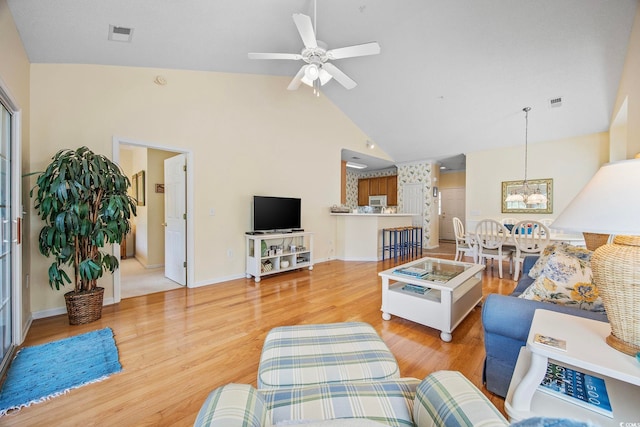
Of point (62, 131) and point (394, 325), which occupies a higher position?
point (62, 131)

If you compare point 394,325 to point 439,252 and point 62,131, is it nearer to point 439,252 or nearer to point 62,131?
point 62,131

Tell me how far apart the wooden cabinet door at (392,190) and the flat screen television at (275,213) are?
4.49 m

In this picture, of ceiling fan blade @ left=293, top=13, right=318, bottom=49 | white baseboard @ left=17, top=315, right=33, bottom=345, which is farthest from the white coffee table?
white baseboard @ left=17, top=315, right=33, bottom=345

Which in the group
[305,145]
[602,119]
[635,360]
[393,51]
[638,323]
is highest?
[393,51]

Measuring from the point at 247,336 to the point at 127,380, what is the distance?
33.2 inches

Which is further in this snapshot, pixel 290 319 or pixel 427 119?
pixel 427 119

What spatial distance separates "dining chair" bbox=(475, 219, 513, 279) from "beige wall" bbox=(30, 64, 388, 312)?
2769 millimetres

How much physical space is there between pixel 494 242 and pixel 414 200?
3.45 meters

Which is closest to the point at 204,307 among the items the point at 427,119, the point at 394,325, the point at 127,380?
the point at 127,380

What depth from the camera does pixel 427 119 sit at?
17.6 ft

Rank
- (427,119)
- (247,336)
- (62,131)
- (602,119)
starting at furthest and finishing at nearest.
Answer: (427,119)
(602,119)
(62,131)
(247,336)

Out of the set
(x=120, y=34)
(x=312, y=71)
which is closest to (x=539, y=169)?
(x=312, y=71)

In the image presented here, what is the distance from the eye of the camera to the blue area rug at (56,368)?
156 cm

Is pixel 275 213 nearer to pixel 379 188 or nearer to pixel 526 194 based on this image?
pixel 526 194
